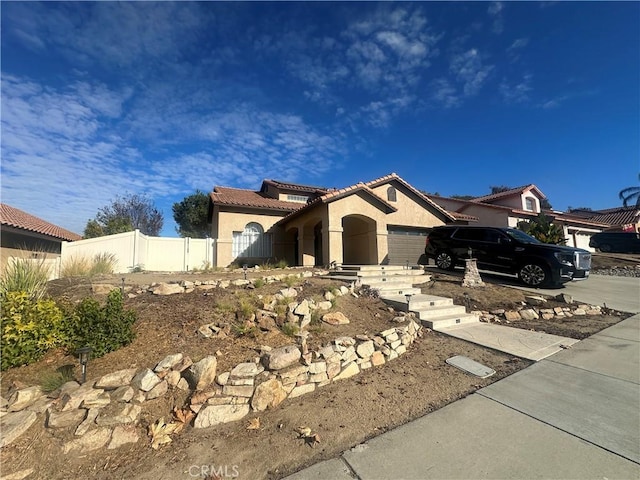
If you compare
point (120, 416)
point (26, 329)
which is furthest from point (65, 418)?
point (26, 329)

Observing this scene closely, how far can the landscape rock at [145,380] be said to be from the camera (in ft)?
11.3

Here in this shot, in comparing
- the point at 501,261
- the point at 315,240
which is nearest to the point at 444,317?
the point at 501,261

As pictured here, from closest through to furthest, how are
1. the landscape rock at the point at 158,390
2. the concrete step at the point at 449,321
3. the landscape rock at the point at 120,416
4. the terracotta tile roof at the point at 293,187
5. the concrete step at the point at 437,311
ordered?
1. the landscape rock at the point at 120,416
2. the landscape rock at the point at 158,390
3. the concrete step at the point at 449,321
4. the concrete step at the point at 437,311
5. the terracotta tile roof at the point at 293,187

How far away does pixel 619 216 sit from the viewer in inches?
1213

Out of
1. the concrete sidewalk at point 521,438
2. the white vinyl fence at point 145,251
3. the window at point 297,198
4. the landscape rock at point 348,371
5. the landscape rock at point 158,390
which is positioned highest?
the window at point 297,198

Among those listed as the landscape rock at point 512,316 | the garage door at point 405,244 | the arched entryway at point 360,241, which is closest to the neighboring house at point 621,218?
the garage door at point 405,244

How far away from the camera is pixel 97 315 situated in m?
4.18

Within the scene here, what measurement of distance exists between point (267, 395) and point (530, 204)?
92.3 ft

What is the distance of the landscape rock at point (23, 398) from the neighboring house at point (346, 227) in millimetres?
10490

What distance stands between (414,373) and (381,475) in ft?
6.62

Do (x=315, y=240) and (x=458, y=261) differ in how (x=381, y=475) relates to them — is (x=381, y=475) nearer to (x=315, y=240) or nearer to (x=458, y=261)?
(x=458, y=261)

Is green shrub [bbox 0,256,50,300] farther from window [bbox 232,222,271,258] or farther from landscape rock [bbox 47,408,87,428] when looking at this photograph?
window [bbox 232,222,271,258]

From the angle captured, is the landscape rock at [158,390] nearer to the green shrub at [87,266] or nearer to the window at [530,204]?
the green shrub at [87,266]

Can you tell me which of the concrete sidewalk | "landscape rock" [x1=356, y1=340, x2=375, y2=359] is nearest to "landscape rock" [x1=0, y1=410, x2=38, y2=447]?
the concrete sidewalk
